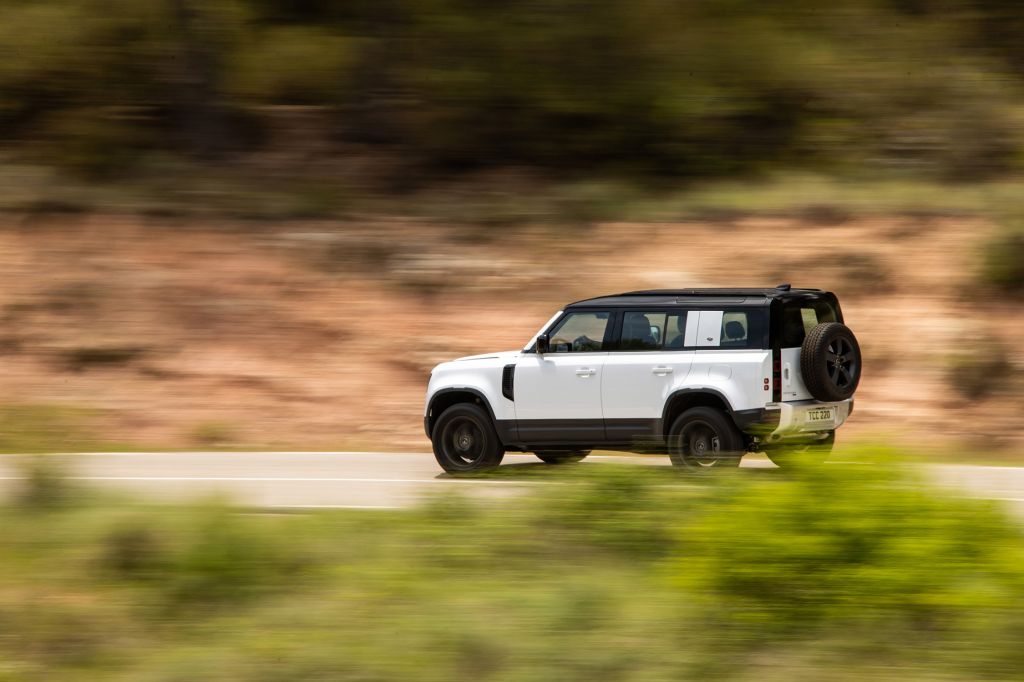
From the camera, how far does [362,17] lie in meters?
26.4

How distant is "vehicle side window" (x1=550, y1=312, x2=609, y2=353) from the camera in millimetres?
13375

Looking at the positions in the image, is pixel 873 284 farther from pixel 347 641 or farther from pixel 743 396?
pixel 347 641

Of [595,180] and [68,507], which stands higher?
[595,180]

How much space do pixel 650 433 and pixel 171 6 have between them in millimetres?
16694

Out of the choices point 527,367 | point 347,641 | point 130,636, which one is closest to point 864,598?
point 347,641

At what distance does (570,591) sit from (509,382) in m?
7.07

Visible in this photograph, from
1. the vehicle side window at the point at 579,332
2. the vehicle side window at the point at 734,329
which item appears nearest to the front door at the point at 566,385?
the vehicle side window at the point at 579,332

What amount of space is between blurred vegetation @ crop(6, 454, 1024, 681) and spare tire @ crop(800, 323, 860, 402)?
508cm

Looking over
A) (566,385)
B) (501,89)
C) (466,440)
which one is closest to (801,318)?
(566,385)

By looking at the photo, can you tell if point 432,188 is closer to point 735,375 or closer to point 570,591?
point 735,375

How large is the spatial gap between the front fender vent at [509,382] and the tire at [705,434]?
173 cm

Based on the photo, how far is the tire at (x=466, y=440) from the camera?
45.6ft

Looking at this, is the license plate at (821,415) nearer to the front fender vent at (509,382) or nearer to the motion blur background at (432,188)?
the front fender vent at (509,382)

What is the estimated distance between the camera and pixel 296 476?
47.0ft
